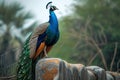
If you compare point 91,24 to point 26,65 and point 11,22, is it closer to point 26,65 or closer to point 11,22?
point 11,22

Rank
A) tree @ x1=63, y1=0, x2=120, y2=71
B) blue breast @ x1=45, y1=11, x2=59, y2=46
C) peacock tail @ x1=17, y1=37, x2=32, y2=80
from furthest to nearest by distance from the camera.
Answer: tree @ x1=63, y1=0, x2=120, y2=71 < blue breast @ x1=45, y1=11, x2=59, y2=46 < peacock tail @ x1=17, y1=37, x2=32, y2=80

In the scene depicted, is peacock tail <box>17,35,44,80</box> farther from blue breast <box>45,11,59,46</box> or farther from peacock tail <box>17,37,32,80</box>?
blue breast <box>45,11,59,46</box>

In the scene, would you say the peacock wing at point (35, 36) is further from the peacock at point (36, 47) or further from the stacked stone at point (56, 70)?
the stacked stone at point (56, 70)

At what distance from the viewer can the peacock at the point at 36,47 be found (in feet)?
29.2

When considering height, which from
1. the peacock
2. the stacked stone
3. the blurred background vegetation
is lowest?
the stacked stone

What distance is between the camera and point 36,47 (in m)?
8.98

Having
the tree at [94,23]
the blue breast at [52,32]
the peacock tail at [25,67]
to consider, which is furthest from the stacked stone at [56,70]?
the tree at [94,23]

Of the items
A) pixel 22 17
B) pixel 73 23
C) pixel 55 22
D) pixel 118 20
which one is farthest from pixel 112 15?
pixel 55 22

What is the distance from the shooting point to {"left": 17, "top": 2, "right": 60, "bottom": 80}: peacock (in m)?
8.90

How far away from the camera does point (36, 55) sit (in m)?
8.97

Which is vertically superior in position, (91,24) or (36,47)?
(91,24)

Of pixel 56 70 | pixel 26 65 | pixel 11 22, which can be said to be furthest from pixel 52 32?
pixel 11 22

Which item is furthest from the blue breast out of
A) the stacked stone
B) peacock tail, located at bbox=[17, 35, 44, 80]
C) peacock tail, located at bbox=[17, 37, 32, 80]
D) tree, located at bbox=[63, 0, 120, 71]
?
tree, located at bbox=[63, 0, 120, 71]

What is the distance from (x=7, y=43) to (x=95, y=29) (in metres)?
4.29
